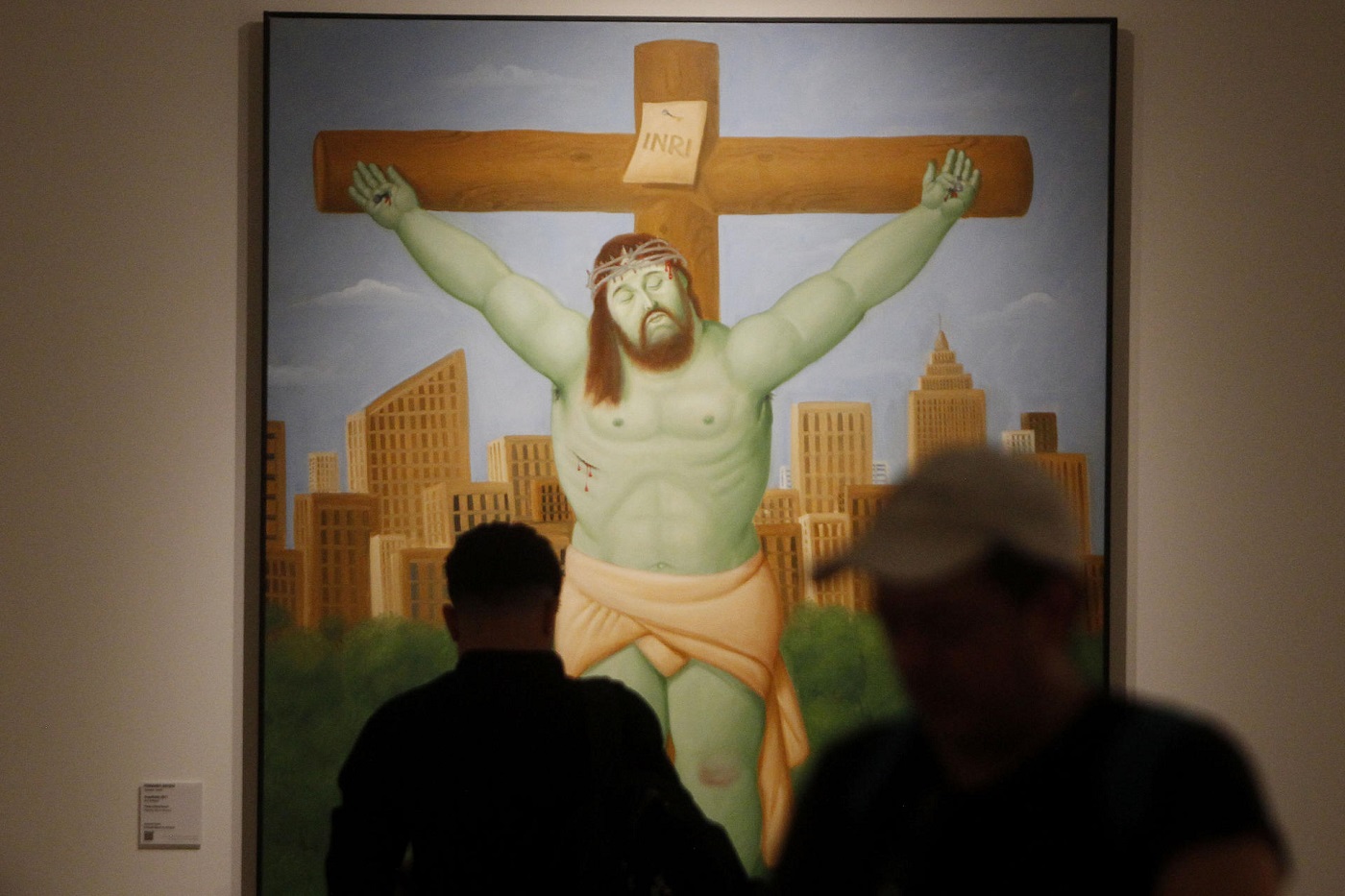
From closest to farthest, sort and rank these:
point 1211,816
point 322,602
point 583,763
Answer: point 1211,816
point 583,763
point 322,602

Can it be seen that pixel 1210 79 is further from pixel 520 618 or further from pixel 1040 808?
pixel 1040 808

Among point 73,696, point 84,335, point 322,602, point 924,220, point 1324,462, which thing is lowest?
point 73,696

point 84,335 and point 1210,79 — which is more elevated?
point 1210,79

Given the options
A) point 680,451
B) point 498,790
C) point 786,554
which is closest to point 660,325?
point 680,451

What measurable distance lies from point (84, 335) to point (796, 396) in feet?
4.02

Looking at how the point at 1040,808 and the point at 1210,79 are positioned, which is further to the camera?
the point at 1210,79

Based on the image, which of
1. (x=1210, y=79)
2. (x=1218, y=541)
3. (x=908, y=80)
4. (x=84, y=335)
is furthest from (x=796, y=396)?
(x=84, y=335)

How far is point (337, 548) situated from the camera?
6.84 feet

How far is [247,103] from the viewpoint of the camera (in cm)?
213

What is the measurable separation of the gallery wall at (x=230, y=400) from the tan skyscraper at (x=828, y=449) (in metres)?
0.45

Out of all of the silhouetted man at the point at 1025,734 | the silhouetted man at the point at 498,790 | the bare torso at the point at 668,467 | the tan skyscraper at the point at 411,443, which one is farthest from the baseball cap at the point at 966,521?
the tan skyscraper at the point at 411,443

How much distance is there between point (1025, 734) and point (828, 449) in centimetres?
123

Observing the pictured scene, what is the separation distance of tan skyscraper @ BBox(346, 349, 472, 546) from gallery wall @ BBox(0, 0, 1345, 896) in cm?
22

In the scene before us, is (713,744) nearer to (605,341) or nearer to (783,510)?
(783,510)
